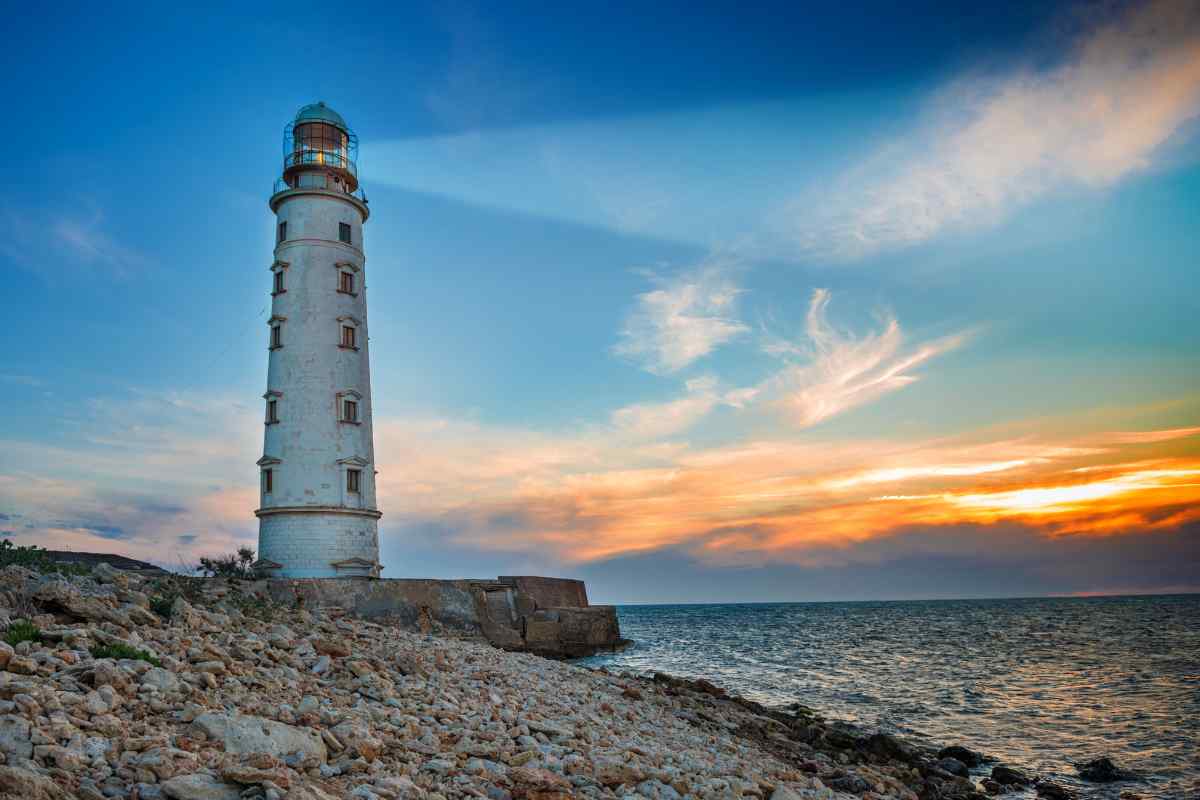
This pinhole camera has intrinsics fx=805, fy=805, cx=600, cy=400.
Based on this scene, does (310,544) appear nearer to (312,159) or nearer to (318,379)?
(318,379)

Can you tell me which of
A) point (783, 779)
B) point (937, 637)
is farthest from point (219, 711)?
point (937, 637)

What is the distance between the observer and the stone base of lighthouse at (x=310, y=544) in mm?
24094

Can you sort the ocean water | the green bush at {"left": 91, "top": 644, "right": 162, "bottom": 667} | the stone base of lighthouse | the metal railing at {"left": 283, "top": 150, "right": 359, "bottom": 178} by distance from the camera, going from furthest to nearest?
the metal railing at {"left": 283, "top": 150, "right": 359, "bottom": 178}, the stone base of lighthouse, the ocean water, the green bush at {"left": 91, "top": 644, "right": 162, "bottom": 667}

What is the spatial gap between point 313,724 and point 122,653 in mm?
2293

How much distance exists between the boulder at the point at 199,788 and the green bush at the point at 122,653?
288 cm

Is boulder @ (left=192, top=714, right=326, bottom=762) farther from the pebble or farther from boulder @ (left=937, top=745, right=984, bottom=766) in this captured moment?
boulder @ (left=937, top=745, right=984, bottom=766)

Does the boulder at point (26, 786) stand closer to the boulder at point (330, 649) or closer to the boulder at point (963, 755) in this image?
the boulder at point (330, 649)

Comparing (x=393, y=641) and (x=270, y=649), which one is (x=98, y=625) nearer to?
(x=270, y=649)

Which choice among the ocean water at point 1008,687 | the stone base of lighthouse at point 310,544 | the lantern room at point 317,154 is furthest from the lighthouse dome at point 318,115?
the ocean water at point 1008,687

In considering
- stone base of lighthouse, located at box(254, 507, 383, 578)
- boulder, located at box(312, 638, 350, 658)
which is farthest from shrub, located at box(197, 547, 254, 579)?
boulder, located at box(312, 638, 350, 658)

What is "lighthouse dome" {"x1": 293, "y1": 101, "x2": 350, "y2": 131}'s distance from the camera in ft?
88.6

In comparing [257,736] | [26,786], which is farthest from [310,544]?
[26,786]

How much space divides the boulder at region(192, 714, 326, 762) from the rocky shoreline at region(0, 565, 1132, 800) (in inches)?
0.8

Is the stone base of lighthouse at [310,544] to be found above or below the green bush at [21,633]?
above
